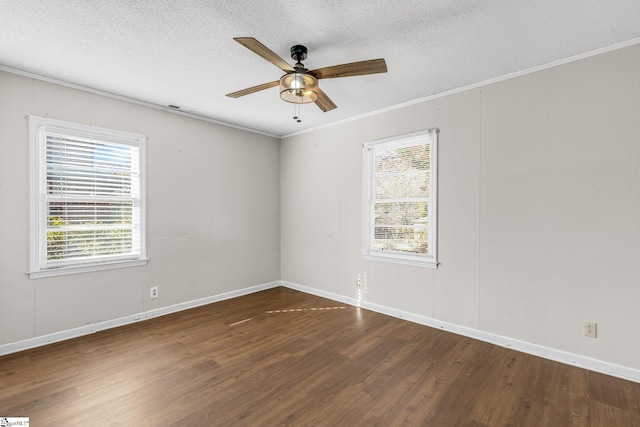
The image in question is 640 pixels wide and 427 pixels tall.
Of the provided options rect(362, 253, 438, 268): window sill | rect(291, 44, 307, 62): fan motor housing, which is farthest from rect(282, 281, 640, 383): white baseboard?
rect(291, 44, 307, 62): fan motor housing

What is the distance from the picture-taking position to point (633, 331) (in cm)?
235

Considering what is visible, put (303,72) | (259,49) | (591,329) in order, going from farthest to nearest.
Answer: (591,329), (303,72), (259,49)

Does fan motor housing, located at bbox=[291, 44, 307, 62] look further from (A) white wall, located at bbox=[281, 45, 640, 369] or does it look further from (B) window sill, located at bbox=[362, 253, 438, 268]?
(B) window sill, located at bbox=[362, 253, 438, 268]

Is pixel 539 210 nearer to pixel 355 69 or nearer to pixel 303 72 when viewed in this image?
pixel 355 69

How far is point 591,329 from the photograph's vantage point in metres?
2.52

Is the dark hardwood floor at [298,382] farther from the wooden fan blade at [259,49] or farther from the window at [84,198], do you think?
the wooden fan blade at [259,49]

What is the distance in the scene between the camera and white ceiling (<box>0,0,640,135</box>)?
77.9 inches

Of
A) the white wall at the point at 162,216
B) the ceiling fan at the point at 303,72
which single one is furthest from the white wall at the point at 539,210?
the white wall at the point at 162,216

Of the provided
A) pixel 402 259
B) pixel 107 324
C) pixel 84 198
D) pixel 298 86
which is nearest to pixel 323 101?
pixel 298 86

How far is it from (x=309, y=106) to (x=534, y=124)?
2384 mm

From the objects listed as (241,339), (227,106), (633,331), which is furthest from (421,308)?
(227,106)

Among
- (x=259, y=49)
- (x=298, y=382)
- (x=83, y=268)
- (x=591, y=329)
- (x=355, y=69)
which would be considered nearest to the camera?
(x=259, y=49)

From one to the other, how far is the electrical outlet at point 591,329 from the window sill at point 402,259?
4.38ft

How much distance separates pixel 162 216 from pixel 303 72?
8.94ft
